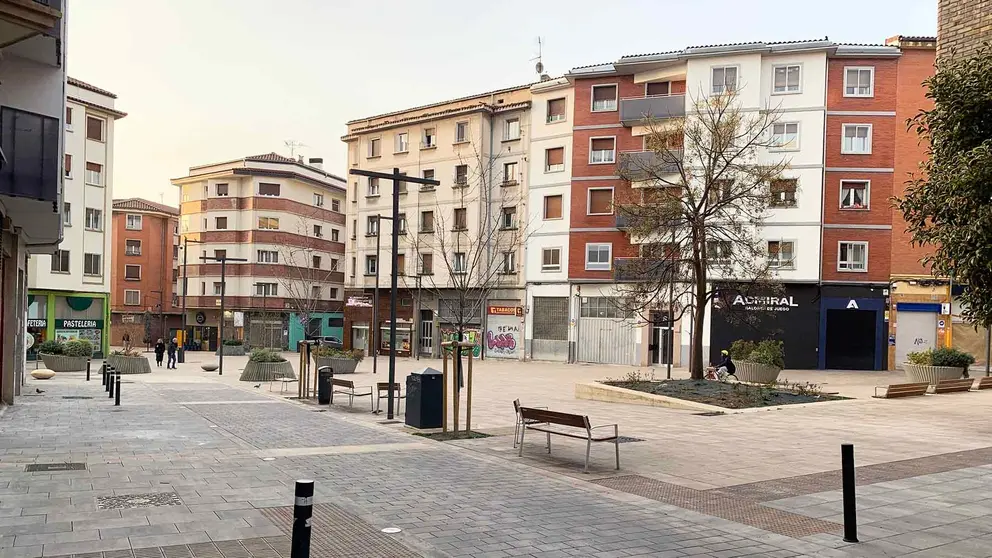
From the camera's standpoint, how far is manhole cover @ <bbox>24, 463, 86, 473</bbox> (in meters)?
9.62

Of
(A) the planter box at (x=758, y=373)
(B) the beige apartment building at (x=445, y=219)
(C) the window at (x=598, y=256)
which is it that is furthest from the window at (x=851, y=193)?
(B) the beige apartment building at (x=445, y=219)

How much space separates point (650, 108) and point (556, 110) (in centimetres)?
690

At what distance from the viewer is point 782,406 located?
18.8m

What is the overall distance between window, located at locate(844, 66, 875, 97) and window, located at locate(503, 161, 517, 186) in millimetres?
19649

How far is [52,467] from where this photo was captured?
9.80m

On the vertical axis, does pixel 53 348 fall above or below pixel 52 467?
below

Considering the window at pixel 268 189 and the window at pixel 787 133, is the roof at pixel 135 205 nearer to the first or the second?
the window at pixel 268 189

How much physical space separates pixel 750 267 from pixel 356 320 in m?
39.7

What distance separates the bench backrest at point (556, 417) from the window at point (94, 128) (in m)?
41.9

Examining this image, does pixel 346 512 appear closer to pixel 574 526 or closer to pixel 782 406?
pixel 574 526

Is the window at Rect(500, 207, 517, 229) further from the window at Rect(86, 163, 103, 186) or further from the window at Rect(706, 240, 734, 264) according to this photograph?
the window at Rect(706, 240, 734, 264)

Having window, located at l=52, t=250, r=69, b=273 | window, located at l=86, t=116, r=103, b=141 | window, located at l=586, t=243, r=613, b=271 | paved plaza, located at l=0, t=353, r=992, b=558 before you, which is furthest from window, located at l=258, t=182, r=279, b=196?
paved plaza, located at l=0, t=353, r=992, b=558

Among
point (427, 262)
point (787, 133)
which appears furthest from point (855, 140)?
point (427, 262)

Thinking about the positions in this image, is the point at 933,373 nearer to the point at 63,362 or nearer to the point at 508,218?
the point at 508,218
